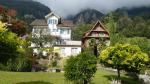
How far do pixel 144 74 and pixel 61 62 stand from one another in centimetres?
1718

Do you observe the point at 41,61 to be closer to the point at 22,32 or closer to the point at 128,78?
the point at 22,32

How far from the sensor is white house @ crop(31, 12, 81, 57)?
297ft

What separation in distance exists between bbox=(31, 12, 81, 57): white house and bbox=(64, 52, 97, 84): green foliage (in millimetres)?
40944

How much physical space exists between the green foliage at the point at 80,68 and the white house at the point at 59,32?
40.9 m

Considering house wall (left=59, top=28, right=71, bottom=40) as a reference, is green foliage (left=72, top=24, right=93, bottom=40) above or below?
above

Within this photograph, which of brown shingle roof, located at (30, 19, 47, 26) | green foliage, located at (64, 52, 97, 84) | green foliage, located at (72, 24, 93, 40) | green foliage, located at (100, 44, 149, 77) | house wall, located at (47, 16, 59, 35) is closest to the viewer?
green foliage, located at (64, 52, 97, 84)

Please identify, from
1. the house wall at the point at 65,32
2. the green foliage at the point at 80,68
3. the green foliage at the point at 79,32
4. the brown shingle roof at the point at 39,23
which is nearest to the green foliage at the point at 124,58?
the green foliage at the point at 80,68

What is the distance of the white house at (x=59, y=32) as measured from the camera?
90.5 meters

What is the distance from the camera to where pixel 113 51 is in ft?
197

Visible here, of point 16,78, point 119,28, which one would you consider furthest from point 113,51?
point 119,28

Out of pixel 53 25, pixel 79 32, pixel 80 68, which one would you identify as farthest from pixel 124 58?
pixel 79 32

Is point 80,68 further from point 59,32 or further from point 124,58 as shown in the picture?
point 59,32

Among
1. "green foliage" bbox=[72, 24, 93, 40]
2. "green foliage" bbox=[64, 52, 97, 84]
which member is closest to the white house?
"green foliage" bbox=[64, 52, 97, 84]

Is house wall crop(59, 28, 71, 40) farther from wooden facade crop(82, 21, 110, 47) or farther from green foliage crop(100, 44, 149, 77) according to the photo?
green foliage crop(100, 44, 149, 77)
